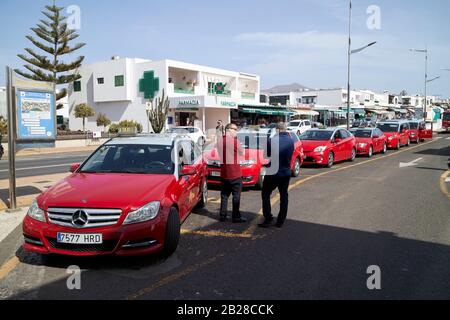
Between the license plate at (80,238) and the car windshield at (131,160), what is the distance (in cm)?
155

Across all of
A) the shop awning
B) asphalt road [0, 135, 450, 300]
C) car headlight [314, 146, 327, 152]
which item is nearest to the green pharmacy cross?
the shop awning

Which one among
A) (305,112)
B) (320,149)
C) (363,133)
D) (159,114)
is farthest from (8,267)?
(305,112)

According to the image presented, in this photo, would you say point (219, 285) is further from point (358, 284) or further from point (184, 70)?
point (184, 70)

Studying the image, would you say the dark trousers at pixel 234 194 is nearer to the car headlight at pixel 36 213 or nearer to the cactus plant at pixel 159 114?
the car headlight at pixel 36 213

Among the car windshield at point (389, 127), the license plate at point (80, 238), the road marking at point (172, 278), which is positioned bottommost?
the road marking at point (172, 278)

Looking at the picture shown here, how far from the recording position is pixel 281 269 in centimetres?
480

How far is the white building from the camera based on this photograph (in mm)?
38344

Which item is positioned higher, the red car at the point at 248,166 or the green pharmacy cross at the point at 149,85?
the green pharmacy cross at the point at 149,85

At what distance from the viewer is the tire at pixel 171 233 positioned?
4.97 metres

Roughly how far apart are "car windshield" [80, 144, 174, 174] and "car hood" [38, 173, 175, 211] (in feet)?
0.84

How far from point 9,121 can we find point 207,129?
35186 mm

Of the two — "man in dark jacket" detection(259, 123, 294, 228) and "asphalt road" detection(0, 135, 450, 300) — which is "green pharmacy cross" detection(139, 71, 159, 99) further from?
"man in dark jacket" detection(259, 123, 294, 228)

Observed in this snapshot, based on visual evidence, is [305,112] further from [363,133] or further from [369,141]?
[369,141]

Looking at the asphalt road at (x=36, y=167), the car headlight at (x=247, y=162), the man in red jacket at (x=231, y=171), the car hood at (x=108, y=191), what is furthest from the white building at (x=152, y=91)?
the car hood at (x=108, y=191)
